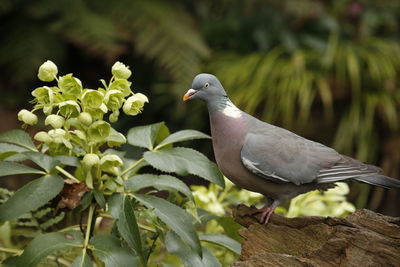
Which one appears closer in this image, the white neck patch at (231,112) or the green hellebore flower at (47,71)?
the green hellebore flower at (47,71)

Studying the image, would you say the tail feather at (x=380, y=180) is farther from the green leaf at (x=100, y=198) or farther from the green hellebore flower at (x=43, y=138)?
the green hellebore flower at (x=43, y=138)

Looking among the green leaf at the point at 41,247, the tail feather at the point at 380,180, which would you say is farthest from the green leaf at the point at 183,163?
the tail feather at the point at 380,180

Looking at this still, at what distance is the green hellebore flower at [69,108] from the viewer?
1905 mm

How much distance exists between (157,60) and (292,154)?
312 cm

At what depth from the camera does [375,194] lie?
511 cm

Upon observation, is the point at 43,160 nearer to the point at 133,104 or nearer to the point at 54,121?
the point at 54,121

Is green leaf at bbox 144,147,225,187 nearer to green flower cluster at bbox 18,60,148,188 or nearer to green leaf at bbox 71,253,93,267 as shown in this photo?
green flower cluster at bbox 18,60,148,188

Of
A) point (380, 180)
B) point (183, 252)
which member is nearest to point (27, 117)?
point (183, 252)

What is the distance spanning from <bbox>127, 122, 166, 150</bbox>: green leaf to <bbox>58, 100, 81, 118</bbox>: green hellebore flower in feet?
1.09

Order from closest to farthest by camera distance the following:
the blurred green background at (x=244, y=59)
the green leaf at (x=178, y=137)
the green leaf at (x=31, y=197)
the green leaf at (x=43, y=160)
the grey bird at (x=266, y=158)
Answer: the green leaf at (x=31, y=197)
the green leaf at (x=43, y=160)
the green leaf at (x=178, y=137)
the grey bird at (x=266, y=158)
the blurred green background at (x=244, y=59)

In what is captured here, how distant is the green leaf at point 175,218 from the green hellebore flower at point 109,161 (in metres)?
0.12

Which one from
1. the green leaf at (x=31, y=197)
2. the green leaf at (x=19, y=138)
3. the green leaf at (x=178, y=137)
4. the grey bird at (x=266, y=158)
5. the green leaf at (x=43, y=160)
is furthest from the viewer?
the grey bird at (x=266, y=158)

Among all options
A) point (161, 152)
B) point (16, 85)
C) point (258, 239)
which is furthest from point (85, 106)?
point (16, 85)

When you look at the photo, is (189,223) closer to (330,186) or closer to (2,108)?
(330,186)
